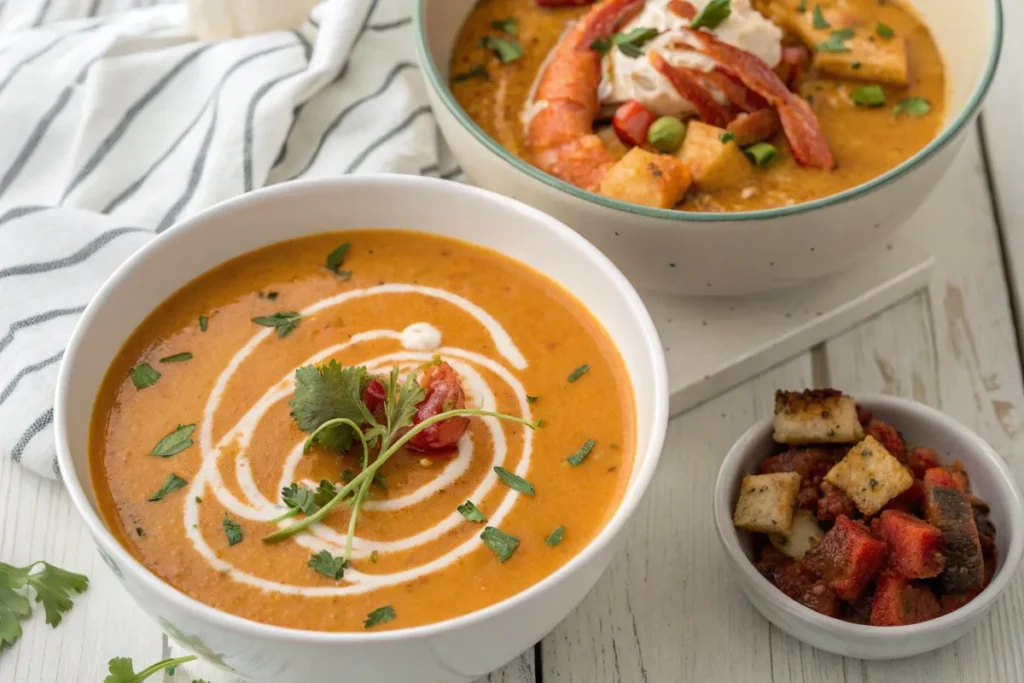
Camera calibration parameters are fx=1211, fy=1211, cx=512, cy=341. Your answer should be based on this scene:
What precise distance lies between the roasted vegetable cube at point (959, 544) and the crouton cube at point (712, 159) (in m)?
0.87

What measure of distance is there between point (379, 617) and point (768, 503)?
81 centimetres

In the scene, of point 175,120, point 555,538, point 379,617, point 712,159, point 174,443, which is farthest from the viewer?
point 175,120

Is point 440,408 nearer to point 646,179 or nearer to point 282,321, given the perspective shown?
point 282,321

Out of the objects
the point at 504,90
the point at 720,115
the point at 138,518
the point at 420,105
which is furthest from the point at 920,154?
the point at 138,518

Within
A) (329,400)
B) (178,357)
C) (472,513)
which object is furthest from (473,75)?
(472,513)

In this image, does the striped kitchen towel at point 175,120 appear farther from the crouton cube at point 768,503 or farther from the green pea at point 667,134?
the crouton cube at point 768,503

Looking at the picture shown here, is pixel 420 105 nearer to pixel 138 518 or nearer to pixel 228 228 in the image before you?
pixel 228 228

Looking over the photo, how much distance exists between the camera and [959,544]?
2.16m

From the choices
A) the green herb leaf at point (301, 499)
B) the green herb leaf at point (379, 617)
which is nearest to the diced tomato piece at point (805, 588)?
the green herb leaf at point (379, 617)

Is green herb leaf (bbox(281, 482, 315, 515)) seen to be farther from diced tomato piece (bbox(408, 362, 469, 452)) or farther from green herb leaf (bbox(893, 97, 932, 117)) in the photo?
green herb leaf (bbox(893, 97, 932, 117))

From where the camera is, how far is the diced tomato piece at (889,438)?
2381mm

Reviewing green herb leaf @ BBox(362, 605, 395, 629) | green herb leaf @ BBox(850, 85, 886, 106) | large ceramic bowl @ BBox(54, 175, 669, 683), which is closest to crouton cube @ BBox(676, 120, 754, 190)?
green herb leaf @ BBox(850, 85, 886, 106)

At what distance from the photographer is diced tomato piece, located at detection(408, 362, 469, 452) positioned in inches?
81.7

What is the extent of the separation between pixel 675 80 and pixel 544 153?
0.34 m
